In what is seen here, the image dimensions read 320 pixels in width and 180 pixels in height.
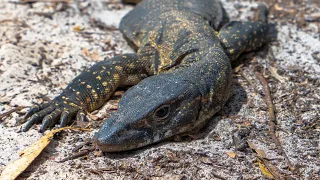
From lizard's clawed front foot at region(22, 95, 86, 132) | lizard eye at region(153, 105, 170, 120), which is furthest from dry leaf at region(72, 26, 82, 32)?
lizard eye at region(153, 105, 170, 120)

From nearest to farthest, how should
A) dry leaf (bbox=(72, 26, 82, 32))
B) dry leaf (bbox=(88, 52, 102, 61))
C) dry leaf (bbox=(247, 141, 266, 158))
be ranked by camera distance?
dry leaf (bbox=(247, 141, 266, 158))
dry leaf (bbox=(88, 52, 102, 61))
dry leaf (bbox=(72, 26, 82, 32))

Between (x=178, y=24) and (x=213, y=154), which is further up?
(x=178, y=24)

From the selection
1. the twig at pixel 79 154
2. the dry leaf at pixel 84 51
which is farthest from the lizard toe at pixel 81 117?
the dry leaf at pixel 84 51

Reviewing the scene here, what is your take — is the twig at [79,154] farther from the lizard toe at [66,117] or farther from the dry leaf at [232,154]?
the dry leaf at [232,154]

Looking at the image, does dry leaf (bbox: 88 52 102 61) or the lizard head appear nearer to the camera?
the lizard head

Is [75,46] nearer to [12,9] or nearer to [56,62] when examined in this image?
[56,62]

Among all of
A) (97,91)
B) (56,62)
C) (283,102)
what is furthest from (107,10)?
(283,102)

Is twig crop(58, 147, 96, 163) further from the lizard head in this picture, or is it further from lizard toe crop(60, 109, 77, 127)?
lizard toe crop(60, 109, 77, 127)
